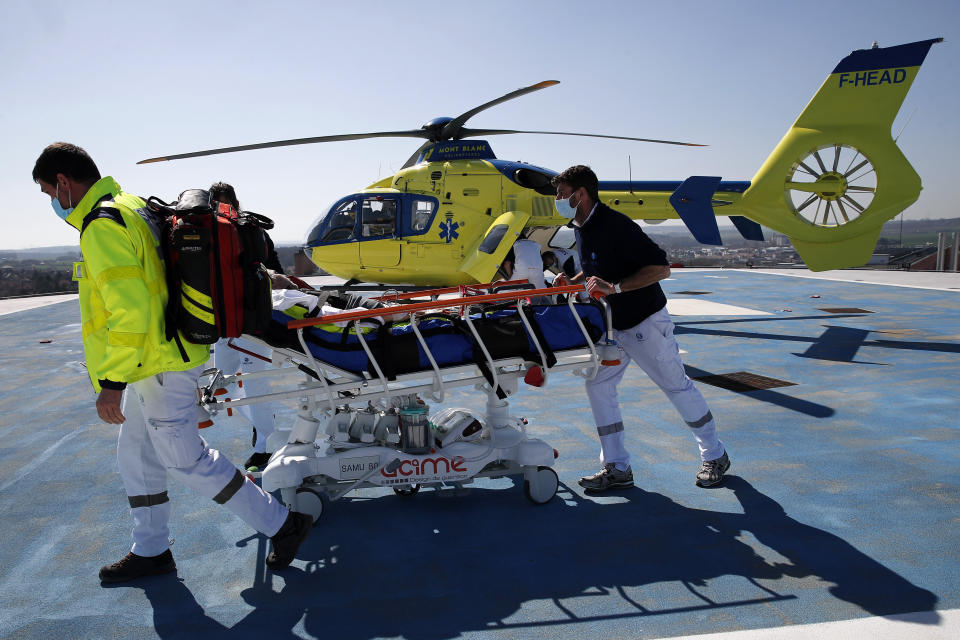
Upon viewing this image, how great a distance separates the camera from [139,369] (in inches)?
104

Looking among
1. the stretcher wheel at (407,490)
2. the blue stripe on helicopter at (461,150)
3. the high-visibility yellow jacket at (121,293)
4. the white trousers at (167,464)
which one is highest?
the blue stripe on helicopter at (461,150)

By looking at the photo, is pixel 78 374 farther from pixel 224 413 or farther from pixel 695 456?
pixel 695 456

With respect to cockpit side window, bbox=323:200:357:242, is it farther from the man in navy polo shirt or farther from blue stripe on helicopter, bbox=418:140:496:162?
the man in navy polo shirt

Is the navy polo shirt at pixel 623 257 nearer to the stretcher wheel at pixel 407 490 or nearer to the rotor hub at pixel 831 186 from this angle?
the stretcher wheel at pixel 407 490

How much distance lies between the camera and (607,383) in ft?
12.8

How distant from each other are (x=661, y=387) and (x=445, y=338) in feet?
5.08

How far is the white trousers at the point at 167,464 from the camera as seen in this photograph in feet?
9.00

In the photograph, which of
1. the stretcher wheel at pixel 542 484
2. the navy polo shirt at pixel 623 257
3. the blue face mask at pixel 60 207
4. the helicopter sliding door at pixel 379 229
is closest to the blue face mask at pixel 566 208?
the navy polo shirt at pixel 623 257

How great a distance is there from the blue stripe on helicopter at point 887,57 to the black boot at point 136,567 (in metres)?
10.3

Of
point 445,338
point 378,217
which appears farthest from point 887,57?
point 445,338

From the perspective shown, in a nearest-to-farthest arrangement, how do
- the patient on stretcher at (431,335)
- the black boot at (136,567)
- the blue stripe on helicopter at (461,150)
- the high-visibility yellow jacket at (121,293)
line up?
the high-visibility yellow jacket at (121,293) < the black boot at (136,567) < the patient on stretcher at (431,335) < the blue stripe on helicopter at (461,150)

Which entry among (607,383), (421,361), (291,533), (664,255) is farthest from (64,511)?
(664,255)

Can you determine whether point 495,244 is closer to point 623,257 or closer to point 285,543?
point 623,257

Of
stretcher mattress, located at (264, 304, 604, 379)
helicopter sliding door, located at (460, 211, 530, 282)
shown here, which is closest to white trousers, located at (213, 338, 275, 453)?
stretcher mattress, located at (264, 304, 604, 379)
